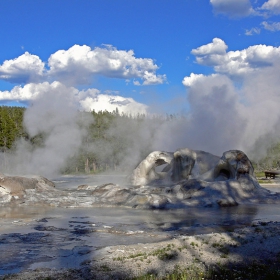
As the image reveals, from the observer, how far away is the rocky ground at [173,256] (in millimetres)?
8945

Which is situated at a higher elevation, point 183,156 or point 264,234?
point 183,156

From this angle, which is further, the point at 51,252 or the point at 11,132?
the point at 11,132

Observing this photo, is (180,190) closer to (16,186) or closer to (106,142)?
(16,186)

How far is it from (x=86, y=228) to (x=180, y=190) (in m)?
8.55

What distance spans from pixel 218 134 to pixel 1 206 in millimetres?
19339

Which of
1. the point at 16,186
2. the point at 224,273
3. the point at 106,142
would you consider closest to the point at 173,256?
the point at 224,273

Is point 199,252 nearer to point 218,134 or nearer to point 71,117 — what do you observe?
point 218,134

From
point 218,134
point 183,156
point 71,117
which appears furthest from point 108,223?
point 71,117

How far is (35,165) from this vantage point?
38.2 meters

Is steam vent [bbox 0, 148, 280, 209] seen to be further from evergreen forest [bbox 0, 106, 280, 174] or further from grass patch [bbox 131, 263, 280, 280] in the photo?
evergreen forest [bbox 0, 106, 280, 174]

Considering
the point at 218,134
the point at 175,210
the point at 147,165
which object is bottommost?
the point at 175,210

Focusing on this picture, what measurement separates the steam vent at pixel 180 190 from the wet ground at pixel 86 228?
1.19 m

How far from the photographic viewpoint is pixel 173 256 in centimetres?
999

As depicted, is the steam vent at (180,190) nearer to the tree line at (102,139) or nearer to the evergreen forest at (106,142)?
the evergreen forest at (106,142)
